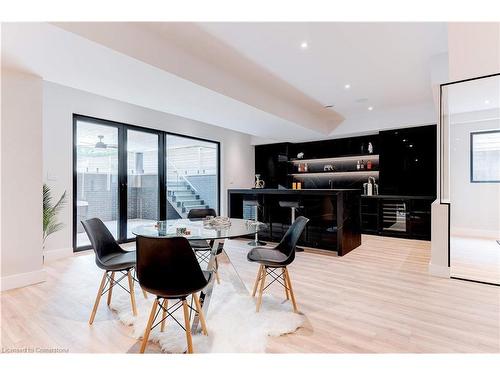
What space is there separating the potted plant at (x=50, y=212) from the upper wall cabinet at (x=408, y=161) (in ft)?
21.1

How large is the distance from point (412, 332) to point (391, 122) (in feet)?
16.7

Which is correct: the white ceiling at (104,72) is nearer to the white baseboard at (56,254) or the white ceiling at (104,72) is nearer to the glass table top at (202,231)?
the glass table top at (202,231)

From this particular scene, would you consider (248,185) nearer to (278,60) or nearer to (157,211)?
(157,211)

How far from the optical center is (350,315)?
8.15 feet

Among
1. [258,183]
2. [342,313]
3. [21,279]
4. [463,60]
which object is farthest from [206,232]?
[258,183]

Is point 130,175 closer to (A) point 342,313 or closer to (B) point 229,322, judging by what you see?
(B) point 229,322

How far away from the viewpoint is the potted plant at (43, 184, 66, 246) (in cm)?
396

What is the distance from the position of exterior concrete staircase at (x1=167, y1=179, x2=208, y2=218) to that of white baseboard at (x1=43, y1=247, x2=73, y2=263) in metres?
2.28

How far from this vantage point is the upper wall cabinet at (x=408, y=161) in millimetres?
5945

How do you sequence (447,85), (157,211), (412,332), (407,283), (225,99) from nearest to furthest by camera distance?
1. (412,332)
2. (407,283)
3. (447,85)
4. (225,99)
5. (157,211)

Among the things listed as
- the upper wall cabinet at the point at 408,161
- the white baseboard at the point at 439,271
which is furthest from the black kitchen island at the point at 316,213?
the upper wall cabinet at the point at 408,161

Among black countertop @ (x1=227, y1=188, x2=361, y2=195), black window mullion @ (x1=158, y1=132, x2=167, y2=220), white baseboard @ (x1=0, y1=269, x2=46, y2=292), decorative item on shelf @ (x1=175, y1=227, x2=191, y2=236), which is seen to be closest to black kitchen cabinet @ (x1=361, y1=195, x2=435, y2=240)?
black countertop @ (x1=227, y1=188, x2=361, y2=195)
